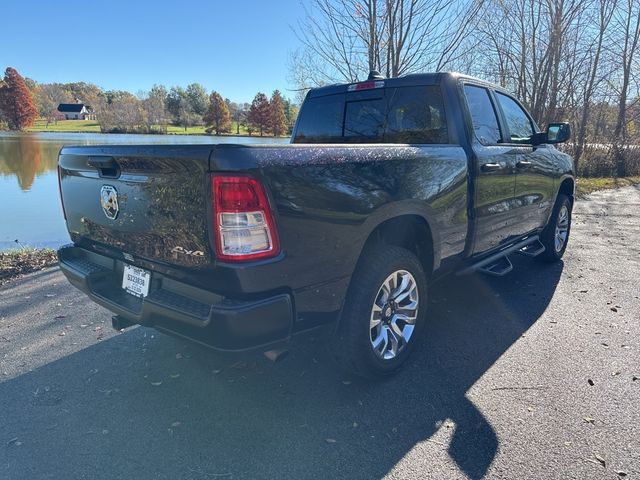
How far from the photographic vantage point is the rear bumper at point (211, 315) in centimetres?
192

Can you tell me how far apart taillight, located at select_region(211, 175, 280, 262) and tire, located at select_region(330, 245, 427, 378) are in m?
0.81

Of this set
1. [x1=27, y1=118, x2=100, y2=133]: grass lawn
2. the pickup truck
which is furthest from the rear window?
[x1=27, y1=118, x2=100, y2=133]: grass lawn

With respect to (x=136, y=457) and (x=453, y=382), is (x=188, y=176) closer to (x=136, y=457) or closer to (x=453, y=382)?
(x=136, y=457)

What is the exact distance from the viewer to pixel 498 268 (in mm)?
4414

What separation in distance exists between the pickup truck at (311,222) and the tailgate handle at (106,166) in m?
0.01

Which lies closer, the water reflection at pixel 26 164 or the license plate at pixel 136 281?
the license plate at pixel 136 281

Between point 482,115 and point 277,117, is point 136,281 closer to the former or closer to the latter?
point 482,115

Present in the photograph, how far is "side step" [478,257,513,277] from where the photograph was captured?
4047mm

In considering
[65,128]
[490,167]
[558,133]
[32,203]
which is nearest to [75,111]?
[65,128]

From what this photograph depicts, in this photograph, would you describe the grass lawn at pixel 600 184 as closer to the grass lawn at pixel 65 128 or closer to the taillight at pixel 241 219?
the taillight at pixel 241 219

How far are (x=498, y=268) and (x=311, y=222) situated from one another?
3.04 metres

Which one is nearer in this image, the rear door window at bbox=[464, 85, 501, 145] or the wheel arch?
the wheel arch

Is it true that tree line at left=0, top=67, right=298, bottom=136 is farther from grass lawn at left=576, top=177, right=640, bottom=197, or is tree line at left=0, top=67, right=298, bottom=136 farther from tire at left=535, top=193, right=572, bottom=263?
tire at left=535, top=193, right=572, bottom=263

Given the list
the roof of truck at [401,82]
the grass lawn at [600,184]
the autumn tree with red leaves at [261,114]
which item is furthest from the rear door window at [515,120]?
the autumn tree with red leaves at [261,114]
